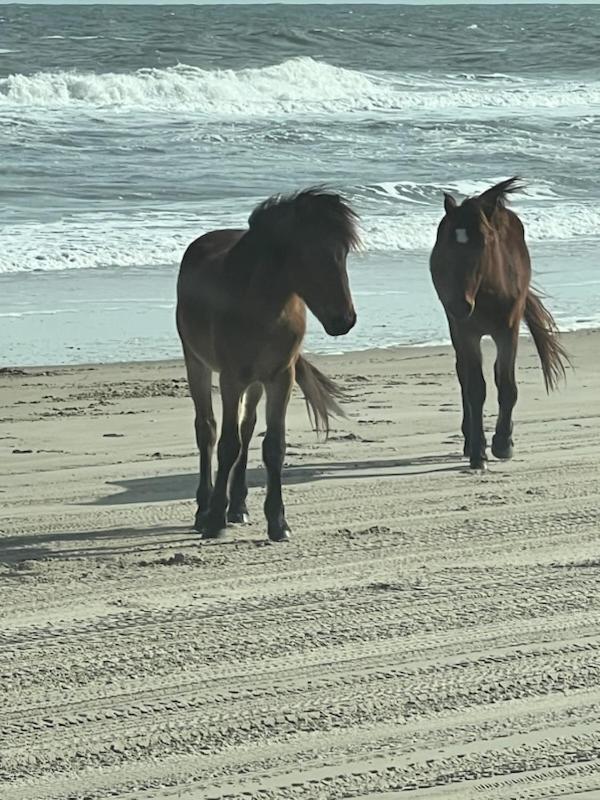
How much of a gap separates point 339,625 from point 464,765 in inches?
49.6

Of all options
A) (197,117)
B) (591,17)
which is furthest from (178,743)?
(591,17)

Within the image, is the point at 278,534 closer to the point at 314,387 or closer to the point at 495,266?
the point at 314,387

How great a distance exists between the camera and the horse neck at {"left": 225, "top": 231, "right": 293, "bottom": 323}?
6.11m

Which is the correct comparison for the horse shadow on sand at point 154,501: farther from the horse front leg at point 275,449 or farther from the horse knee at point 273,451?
the horse knee at point 273,451

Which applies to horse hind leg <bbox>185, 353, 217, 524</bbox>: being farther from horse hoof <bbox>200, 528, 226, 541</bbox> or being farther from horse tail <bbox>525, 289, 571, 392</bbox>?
horse tail <bbox>525, 289, 571, 392</bbox>

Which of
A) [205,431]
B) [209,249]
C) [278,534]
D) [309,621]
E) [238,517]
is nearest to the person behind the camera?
[309,621]

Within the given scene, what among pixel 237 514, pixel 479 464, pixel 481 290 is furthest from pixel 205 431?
pixel 481 290

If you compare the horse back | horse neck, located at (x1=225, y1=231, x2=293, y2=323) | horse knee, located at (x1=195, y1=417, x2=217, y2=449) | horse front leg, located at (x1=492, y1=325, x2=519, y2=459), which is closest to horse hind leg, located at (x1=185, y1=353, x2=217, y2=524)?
horse knee, located at (x1=195, y1=417, x2=217, y2=449)

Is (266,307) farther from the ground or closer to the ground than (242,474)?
farther from the ground

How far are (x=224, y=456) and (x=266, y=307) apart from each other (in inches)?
29.0

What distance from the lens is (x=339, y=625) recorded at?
502 centimetres

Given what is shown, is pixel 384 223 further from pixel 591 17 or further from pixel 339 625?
pixel 591 17

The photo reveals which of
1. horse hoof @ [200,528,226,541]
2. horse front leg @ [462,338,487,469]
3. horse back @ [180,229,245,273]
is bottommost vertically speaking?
horse hoof @ [200,528,226,541]

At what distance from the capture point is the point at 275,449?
6.32 m
